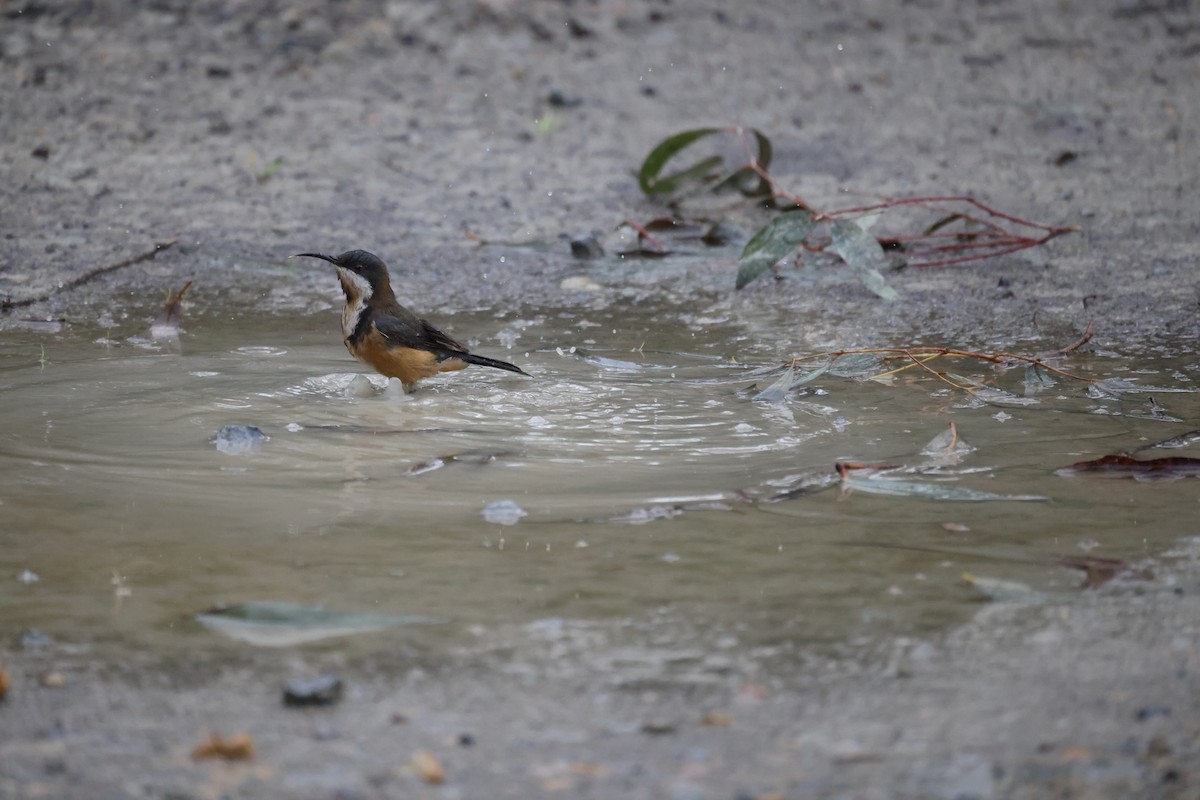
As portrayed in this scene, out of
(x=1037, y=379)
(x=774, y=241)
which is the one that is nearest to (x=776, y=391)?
(x=1037, y=379)

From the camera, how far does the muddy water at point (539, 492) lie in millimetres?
2816

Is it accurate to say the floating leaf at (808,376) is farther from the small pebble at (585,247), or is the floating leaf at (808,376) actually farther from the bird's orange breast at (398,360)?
the small pebble at (585,247)

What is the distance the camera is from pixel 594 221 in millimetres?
6867

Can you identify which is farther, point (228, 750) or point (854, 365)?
point (854, 365)

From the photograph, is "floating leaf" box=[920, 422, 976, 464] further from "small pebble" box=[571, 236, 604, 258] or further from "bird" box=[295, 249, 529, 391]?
"small pebble" box=[571, 236, 604, 258]

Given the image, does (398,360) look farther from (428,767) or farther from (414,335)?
(428,767)

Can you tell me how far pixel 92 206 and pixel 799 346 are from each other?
12.7ft

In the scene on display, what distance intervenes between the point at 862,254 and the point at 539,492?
2.43m

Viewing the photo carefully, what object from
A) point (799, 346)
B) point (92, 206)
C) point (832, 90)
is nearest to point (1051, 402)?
point (799, 346)

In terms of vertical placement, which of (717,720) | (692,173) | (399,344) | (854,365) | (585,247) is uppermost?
(692,173)

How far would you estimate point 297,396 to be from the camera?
444 centimetres

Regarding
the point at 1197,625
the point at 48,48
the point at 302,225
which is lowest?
the point at 1197,625

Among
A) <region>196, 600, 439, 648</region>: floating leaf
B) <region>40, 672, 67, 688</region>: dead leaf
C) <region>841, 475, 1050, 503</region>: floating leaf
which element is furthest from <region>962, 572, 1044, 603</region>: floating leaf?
<region>40, 672, 67, 688</region>: dead leaf

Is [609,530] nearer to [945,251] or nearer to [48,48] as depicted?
[945,251]
